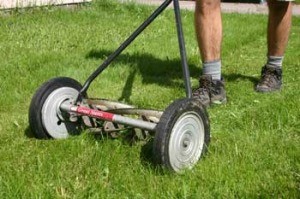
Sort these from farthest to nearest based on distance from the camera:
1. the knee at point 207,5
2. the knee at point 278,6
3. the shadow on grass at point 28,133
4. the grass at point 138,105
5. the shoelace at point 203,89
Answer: the knee at point 278,6
the shoelace at point 203,89
the knee at point 207,5
the shadow on grass at point 28,133
the grass at point 138,105

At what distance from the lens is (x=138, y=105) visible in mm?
3732

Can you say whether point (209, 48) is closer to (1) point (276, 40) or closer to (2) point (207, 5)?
(2) point (207, 5)

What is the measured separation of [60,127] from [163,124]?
0.83 metres

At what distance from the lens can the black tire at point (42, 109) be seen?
2891 millimetres

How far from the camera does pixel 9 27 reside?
6.19 metres

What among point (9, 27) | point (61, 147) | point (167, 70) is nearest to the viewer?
point (61, 147)

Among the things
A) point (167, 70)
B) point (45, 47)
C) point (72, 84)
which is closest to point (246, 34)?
point (167, 70)

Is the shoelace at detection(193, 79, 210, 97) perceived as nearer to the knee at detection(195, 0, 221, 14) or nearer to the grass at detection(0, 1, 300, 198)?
the grass at detection(0, 1, 300, 198)

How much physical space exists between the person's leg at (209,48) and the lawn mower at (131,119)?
53cm

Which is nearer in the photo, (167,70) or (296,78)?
(296,78)

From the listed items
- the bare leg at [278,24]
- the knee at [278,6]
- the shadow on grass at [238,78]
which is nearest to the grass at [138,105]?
the shadow on grass at [238,78]

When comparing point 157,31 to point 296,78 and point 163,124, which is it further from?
point 163,124

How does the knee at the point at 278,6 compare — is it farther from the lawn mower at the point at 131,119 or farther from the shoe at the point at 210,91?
the lawn mower at the point at 131,119

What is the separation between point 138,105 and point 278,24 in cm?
127
